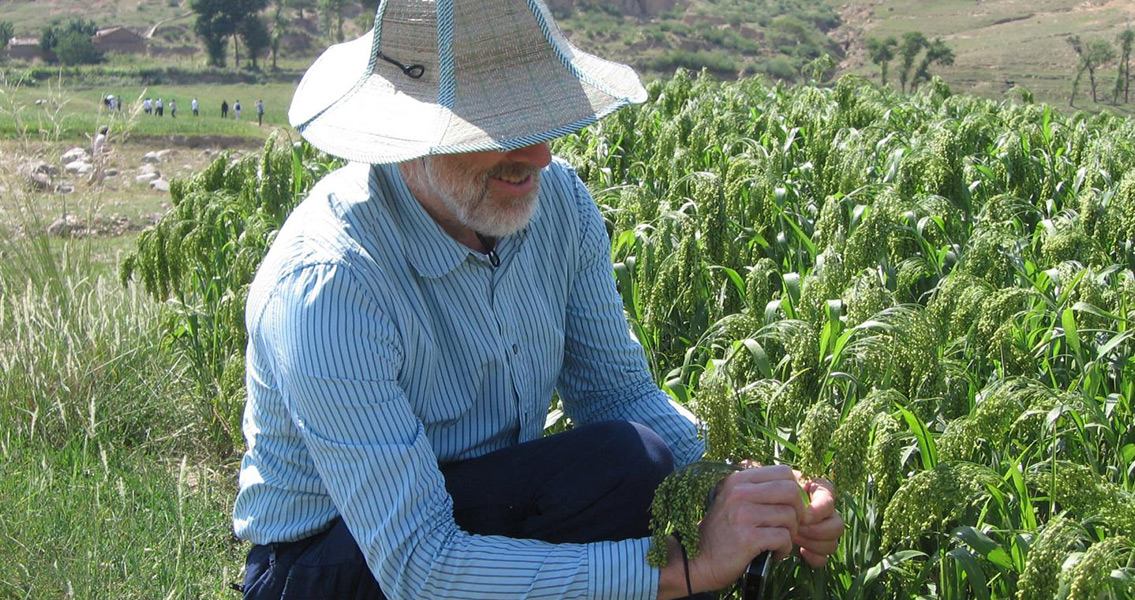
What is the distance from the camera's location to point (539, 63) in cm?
206

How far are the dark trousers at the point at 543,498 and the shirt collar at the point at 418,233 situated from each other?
35 centimetres

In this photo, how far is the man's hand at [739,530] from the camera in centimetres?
192

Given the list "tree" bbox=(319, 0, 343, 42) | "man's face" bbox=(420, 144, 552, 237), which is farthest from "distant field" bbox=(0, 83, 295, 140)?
"tree" bbox=(319, 0, 343, 42)

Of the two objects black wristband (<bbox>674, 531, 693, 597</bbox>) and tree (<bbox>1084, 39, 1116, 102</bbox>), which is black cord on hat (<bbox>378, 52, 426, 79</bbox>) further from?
tree (<bbox>1084, 39, 1116, 102</bbox>)

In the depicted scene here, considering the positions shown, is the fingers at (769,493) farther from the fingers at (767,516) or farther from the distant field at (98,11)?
the distant field at (98,11)

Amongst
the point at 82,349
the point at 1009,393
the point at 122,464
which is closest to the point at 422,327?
the point at 1009,393

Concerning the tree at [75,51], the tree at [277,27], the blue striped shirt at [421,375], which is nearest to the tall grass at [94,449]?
the blue striped shirt at [421,375]

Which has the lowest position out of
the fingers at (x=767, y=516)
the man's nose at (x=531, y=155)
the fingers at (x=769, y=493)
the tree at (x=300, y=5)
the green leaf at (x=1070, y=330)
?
the tree at (x=300, y=5)

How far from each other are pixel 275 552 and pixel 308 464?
0.69 ft

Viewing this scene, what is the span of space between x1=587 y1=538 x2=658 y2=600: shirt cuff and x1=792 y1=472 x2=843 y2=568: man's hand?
0.29m

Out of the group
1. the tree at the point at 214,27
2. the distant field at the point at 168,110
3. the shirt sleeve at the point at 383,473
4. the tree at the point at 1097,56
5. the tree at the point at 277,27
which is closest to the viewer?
the shirt sleeve at the point at 383,473

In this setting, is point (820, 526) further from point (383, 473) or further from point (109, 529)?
point (109, 529)

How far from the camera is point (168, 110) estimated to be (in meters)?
48.1

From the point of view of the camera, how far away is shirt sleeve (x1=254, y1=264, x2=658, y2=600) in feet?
6.14
